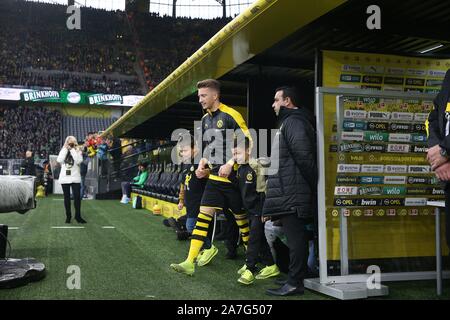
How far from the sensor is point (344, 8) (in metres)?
3.64

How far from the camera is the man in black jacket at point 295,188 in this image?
12.1 feet

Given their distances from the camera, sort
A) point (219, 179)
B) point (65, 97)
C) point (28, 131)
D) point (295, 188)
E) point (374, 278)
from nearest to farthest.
A: point (295, 188), point (374, 278), point (219, 179), point (28, 131), point (65, 97)

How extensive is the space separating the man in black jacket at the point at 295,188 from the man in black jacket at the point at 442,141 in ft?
3.40

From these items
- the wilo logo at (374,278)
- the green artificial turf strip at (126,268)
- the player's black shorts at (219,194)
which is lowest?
the green artificial turf strip at (126,268)

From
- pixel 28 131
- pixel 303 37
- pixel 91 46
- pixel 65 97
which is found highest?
pixel 91 46

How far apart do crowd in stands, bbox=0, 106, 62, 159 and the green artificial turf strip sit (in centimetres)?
2240

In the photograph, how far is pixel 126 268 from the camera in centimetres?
463

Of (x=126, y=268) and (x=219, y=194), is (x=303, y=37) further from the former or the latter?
(x=126, y=268)

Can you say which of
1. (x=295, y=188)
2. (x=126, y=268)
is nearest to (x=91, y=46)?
(x=126, y=268)

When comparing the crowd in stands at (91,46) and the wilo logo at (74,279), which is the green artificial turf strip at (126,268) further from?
the crowd in stands at (91,46)

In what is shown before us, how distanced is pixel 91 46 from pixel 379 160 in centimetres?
3601

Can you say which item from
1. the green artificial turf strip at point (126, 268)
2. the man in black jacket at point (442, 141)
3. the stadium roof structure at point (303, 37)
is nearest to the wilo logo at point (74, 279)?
the green artificial turf strip at point (126, 268)
